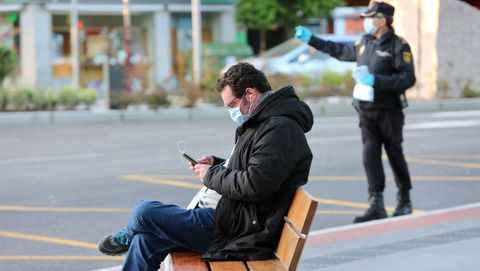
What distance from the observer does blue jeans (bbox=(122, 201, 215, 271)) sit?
533 cm

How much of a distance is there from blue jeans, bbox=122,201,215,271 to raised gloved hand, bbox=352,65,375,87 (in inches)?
149

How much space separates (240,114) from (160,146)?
11.7m

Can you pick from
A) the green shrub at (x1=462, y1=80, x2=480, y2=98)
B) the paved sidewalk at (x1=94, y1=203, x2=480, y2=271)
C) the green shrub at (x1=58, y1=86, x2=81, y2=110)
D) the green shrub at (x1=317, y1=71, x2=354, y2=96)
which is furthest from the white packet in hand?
the green shrub at (x1=462, y1=80, x2=480, y2=98)

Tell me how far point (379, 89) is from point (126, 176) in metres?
4.96

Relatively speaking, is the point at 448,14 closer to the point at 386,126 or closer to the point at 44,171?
the point at 44,171

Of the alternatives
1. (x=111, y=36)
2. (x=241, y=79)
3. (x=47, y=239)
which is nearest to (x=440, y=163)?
(x=47, y=239)

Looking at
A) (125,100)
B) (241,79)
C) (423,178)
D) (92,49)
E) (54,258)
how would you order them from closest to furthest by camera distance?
1. (241,79)
2. (54,258)
3. (423,178)
4. (125,100)
5. (92,49)

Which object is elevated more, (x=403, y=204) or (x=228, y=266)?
(x=228, y=266)

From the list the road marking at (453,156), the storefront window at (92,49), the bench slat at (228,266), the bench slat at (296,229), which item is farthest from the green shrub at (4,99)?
the bench slat at (296,229)

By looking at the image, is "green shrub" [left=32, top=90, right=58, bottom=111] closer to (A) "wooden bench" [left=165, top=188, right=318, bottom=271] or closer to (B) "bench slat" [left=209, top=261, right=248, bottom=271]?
(A) "wooden bench" [left=165, top=188, right=318, bottom=271]

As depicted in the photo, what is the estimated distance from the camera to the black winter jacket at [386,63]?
8.90 m

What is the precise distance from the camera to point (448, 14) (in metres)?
24.5

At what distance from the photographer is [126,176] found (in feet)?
42.9

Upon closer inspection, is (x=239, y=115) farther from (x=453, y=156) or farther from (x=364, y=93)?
(x=453, y=156)
